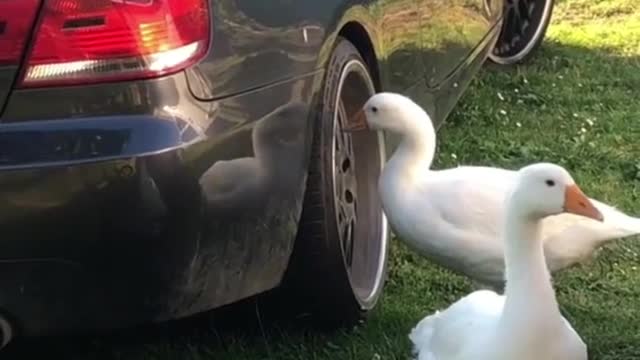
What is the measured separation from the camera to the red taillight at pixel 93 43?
2.95 meters

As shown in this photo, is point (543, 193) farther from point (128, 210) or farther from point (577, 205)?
point (128, 210)

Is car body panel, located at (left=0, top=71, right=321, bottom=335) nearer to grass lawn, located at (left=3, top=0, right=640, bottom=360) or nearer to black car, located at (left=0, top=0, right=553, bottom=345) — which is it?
black car, located at (left=0, top=0, right=553, bottom=345)

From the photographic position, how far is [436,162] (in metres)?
5.98

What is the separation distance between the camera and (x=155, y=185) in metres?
2.96

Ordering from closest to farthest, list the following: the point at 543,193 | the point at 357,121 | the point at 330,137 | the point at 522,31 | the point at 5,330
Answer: the point at 5,330
the point at 543,193
the point at 330,137
the point at 357,121
the point at 522,31

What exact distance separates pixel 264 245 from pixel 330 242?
0.45 meters

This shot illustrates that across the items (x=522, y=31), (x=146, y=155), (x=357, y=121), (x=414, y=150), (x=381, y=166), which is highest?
(x=146, y=155)

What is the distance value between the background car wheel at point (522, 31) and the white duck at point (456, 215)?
369 cm

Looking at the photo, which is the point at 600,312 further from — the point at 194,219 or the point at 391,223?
the point at 194,219

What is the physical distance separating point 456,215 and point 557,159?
79.5 inches

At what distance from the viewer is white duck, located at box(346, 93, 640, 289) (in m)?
4.07

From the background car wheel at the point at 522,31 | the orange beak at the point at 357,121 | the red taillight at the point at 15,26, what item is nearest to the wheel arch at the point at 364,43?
the orange beak at the point at 357,121

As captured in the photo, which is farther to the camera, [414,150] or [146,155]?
[414,150]

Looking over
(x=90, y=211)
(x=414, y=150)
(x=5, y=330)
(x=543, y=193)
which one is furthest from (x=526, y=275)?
(x=5, y=330)
